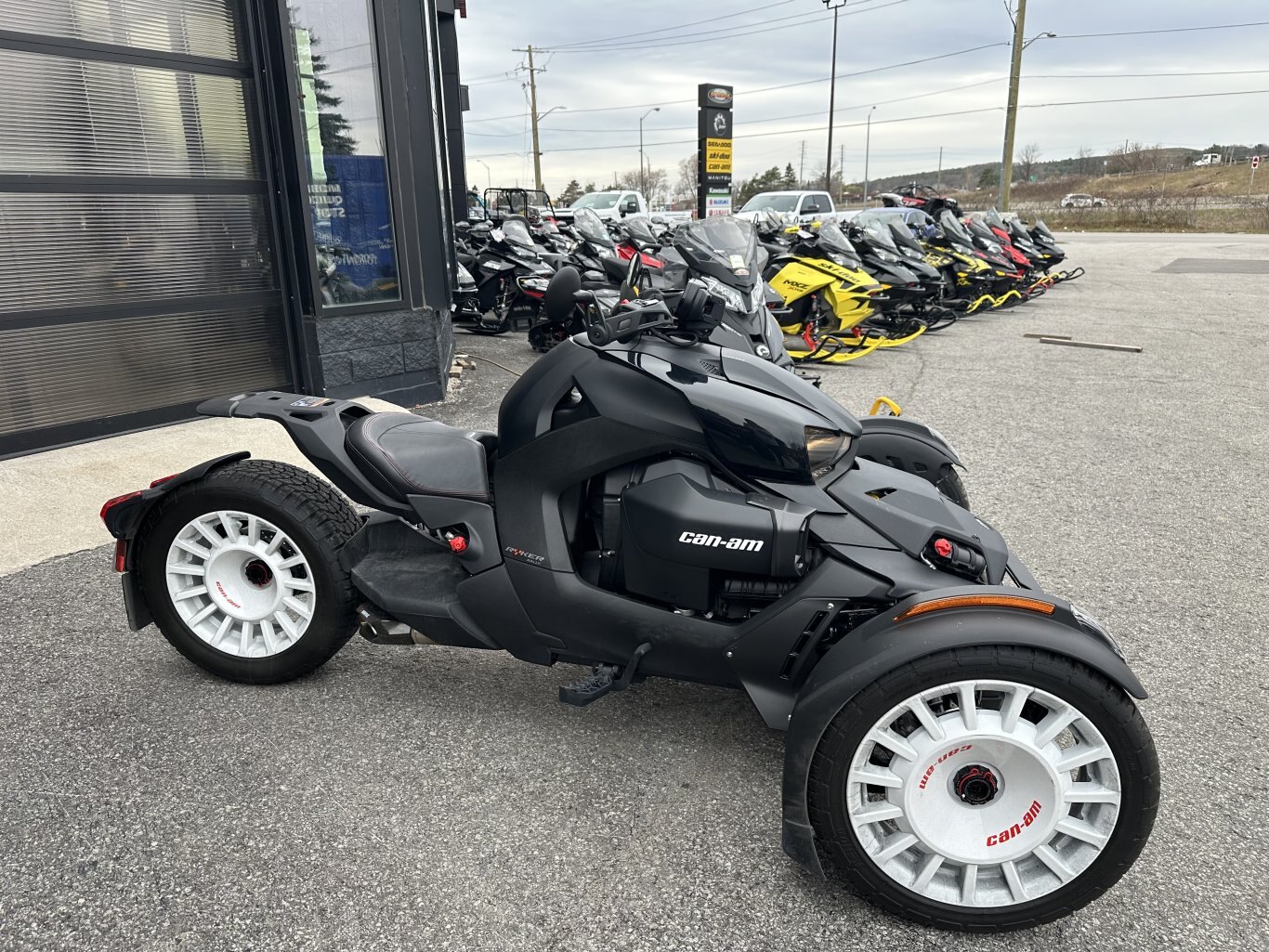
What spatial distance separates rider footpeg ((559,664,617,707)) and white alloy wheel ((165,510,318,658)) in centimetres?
97

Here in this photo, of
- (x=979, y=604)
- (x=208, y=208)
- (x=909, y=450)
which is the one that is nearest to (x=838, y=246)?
(x=208, y=208)

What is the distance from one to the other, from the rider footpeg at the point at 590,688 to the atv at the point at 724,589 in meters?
0.01

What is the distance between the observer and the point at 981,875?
6.61 ft

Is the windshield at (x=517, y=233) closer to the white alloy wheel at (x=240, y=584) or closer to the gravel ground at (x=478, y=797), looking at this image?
the gravel ground at (x=478, y=797)

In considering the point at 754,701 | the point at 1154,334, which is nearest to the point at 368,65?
the point at 754,701

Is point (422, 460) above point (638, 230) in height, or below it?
below

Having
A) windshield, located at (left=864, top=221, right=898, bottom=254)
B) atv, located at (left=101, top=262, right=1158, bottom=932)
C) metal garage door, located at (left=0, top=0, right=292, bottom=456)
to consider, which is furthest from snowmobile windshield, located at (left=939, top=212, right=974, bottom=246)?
atv, located at (left=101, top=262, right=1158, bottom=932)

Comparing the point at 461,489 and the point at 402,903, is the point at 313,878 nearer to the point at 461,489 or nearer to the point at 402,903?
the point at 402,903

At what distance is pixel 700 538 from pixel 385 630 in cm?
117

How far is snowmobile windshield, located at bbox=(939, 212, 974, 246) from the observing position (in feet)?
43.3

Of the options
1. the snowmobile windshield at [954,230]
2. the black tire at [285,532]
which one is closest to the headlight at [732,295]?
the black tire at [285,532]

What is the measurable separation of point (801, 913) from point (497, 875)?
733 mm

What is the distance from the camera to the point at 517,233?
11.2m

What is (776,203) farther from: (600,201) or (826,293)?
(826,293)
